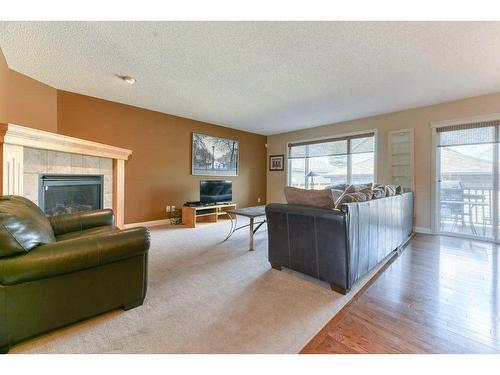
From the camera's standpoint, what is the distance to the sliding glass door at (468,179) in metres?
3.53

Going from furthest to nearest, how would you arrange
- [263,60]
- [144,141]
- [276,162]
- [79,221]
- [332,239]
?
[276,162]
[144,141]
[263,60]
[79,221]
[332,239]

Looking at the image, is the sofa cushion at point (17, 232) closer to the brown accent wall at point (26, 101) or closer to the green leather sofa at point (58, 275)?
the green leather sofa at point (58, 275)

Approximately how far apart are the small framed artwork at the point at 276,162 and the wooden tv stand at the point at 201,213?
203 centimetres

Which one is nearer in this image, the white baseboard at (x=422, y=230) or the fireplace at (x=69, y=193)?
the fireplace at (x=69, y=193)

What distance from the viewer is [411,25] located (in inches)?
76.2

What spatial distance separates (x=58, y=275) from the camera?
4.35ft

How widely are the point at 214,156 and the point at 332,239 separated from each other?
409 centimetres

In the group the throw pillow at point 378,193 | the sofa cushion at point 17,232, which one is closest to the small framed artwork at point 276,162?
the throw pillow at point 378,193

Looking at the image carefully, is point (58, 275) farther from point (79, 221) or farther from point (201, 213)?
point (201, 213)

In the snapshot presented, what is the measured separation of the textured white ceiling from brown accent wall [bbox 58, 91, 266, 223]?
277mm

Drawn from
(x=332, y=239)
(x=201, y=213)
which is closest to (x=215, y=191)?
(x=201, y=213)

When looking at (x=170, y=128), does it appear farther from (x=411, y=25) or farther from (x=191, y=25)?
(x=411, y=25)

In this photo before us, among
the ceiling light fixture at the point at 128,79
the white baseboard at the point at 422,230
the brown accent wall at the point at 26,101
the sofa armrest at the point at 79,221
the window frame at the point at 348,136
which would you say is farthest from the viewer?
the window frame at the point at 348,136

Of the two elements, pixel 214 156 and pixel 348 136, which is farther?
pixel 214 156
